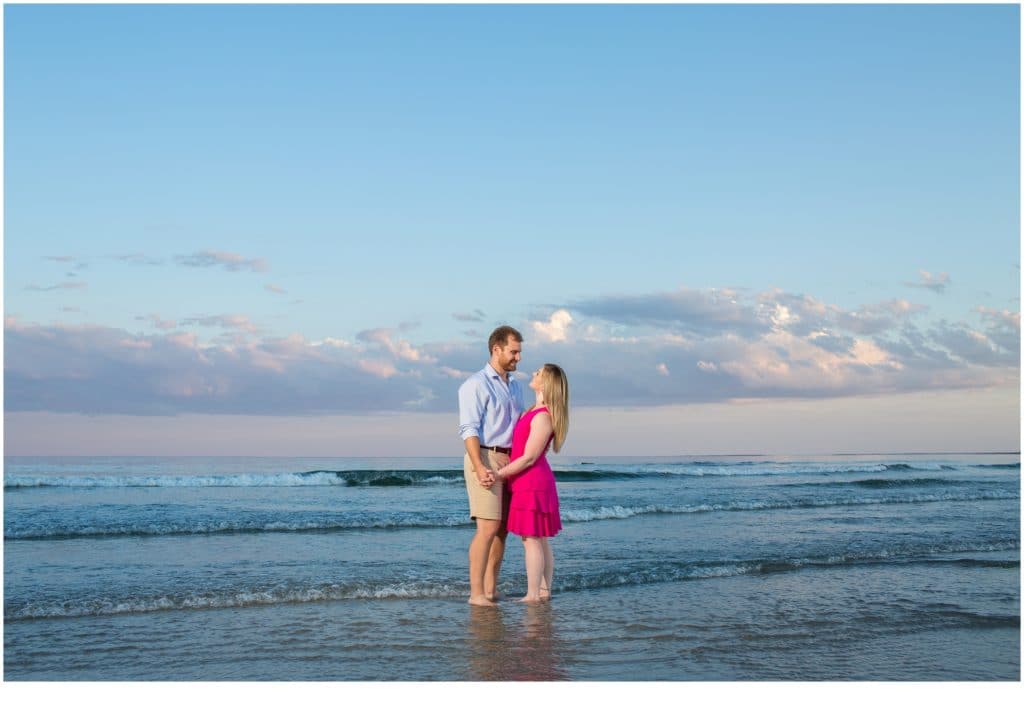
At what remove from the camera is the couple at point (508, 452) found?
6.14 m

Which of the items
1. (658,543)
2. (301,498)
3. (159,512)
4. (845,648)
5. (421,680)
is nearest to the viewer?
(421,680)

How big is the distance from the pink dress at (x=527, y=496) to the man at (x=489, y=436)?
0.07m

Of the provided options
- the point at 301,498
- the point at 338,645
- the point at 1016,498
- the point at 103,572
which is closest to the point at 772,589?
the point at 338,645

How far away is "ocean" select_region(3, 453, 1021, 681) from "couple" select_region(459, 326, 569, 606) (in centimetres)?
44

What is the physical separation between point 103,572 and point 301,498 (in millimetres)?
10243

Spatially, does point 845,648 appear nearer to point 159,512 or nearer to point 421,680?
point 421,680

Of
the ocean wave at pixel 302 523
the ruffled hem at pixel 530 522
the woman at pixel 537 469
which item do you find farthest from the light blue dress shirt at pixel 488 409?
the ocean wave at pixel 302 523

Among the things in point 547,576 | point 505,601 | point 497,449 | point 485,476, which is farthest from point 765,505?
point 485,476

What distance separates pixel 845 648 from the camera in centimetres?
514

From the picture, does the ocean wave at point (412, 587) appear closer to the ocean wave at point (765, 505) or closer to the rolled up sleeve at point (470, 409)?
the rolled up sleeve at point (470, 409)

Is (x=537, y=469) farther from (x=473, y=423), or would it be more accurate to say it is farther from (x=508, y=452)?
(x=473, y=423)

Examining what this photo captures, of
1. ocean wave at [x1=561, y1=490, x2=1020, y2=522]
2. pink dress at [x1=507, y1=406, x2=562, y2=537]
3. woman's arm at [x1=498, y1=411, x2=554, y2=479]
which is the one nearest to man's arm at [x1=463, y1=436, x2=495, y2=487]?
woman's arm at [x1=498, y1=411, x2=554, y2=479]
